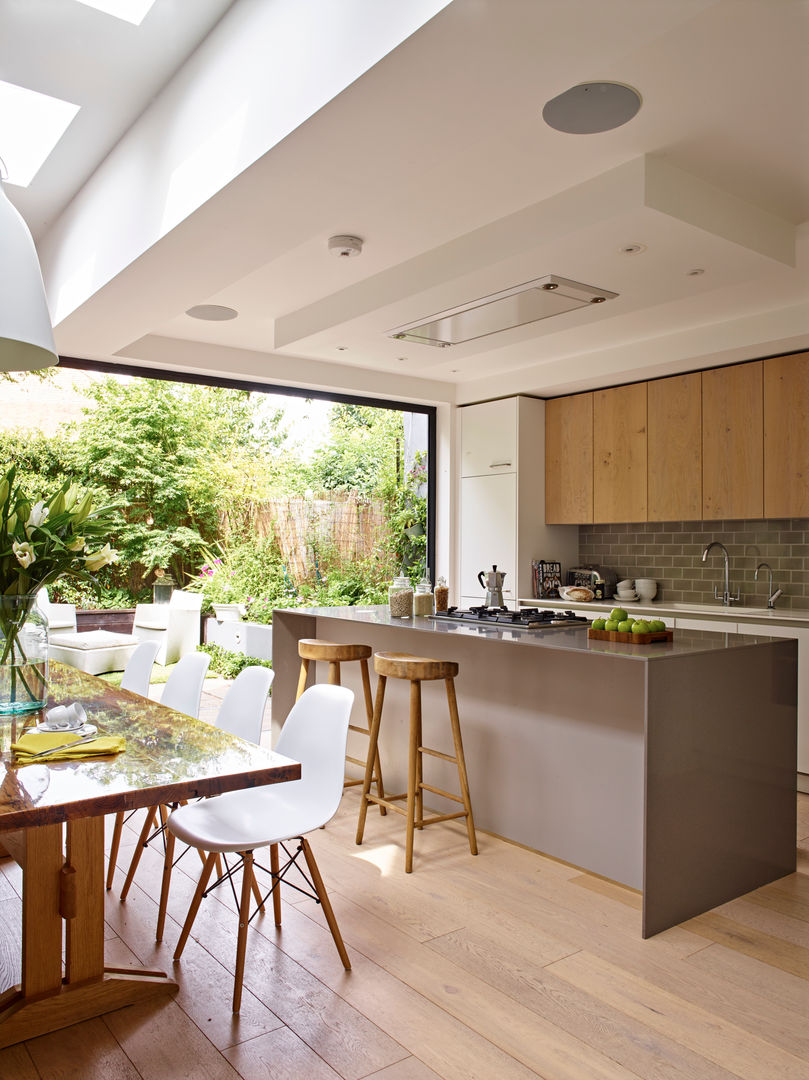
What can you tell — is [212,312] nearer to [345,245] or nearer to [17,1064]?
[345,245]

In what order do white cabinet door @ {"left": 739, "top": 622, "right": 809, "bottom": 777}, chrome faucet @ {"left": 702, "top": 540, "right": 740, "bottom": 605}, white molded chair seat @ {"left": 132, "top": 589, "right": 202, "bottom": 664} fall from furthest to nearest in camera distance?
1. white molded chair seat @ {"left": 132, "top": 589, "right": 202, "bottom": 664}
2. chrome faucet @ {"left": 702, "top": 540, "right": 740, "bottom": 605}
3. white cabinet door @ {"left": 739, "top": 622, "right": 809, "bottom": 777}

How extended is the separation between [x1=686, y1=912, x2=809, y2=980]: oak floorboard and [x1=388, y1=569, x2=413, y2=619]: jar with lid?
6.05 ft

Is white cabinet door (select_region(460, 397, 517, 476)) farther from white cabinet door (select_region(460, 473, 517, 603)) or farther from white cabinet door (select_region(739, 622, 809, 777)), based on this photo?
white cabinet door (select_region(739, 622, 809, 777))

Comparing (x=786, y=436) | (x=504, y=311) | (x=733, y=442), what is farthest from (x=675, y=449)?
(x=504, y=311)

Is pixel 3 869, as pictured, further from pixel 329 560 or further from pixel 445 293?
pixel 329 560

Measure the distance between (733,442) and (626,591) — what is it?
1410 millimetres

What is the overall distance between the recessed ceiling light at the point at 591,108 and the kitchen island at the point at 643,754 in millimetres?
1770

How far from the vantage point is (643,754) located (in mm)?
2875

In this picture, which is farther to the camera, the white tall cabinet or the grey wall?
the white tall cabinet

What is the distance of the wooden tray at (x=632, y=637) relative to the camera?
2998mm

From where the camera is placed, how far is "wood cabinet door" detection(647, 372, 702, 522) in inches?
207

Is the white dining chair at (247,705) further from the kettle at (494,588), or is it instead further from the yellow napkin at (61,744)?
the kettle at (494,588)

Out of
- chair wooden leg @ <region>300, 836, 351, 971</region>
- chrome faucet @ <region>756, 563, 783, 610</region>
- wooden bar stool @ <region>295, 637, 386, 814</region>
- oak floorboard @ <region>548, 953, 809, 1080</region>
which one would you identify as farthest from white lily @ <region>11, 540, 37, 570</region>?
chrome faucet @ <region>756, 563, 783, 610</region>

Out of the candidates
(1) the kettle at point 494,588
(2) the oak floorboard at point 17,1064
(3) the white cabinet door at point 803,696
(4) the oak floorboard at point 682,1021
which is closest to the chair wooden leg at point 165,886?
(2) the oak floorboard at point 17,1064
